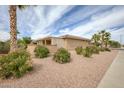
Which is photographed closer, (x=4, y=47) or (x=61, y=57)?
(x=61, y=57)

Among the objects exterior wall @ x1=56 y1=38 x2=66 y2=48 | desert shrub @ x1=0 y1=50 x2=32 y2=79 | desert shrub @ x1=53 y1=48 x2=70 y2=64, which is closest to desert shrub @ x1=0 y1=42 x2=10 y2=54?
exterior wall @ x1=56 y1=38 x2=66 y2=48

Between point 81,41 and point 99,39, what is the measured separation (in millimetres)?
11190

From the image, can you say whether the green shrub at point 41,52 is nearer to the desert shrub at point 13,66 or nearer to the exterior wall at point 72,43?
the desert shrub at point 13,66

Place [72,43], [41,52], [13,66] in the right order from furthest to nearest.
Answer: [72,43], [41,52], [13,66]

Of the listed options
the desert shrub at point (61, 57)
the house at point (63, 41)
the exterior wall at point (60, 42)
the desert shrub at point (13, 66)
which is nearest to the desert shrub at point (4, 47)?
the house at point (63, 41)

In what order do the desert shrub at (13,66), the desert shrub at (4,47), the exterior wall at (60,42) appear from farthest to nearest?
the exterior wall at (60,42) < the desert shrub at (4,47) < the desert shrub at (13,66)

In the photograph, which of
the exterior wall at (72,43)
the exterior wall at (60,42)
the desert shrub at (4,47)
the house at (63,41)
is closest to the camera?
the desert shrub at (4,47)

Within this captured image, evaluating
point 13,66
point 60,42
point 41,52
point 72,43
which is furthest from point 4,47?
point 13,66

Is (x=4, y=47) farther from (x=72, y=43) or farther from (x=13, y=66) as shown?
(x=13, y=66)
